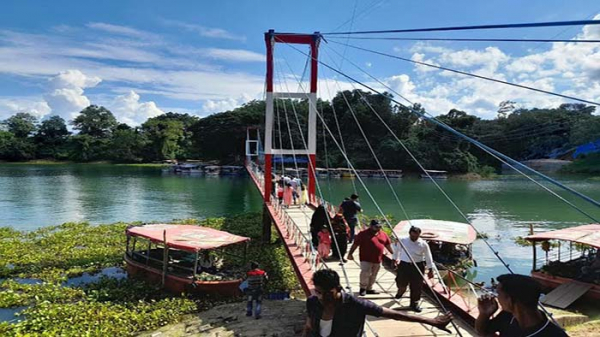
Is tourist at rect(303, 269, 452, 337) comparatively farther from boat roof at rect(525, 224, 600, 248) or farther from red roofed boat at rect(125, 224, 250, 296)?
boat roof at rect(525, 224, 600, 248)

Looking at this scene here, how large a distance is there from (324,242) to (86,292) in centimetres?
601

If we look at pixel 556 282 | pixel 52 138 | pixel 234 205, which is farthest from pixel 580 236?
pixel 52 138

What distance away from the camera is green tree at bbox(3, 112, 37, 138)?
8219cm

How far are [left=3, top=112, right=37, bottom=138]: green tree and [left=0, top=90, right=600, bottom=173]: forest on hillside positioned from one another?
361cm

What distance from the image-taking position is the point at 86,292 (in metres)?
10.7

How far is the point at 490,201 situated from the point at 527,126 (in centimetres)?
3625

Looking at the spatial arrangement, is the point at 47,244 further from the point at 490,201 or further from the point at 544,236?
the point at 490,201

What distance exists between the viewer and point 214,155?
66750 millimetres

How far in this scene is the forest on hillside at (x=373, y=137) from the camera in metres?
60.3


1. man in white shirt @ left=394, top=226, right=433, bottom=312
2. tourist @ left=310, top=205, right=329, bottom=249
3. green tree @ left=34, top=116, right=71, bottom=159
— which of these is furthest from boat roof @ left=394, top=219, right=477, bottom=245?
green tree @ left=34, top=116, right=71, bottom=159

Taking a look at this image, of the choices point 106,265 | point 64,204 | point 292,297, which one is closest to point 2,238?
point 106,265

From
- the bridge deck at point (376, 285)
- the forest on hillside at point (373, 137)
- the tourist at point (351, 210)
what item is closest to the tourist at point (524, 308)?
the bridge deck at point (376, 285)

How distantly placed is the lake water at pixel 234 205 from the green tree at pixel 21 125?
42.8m

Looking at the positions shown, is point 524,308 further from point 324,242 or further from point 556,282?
point 556,282
